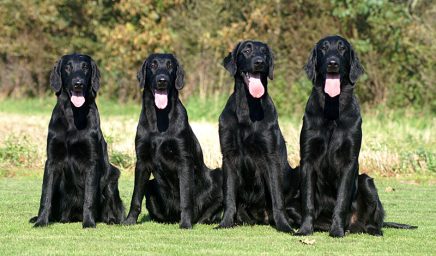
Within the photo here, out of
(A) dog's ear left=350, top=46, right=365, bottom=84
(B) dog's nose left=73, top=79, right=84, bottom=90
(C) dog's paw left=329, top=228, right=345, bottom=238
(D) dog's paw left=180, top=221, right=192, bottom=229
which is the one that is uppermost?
(A) dog's ear left=350, top=46, right=365, bottom=84

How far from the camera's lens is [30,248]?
4188 millimetres

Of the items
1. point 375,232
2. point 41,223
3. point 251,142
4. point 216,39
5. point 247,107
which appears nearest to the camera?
point 375,232

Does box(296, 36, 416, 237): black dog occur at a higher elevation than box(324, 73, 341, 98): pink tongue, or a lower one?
lower

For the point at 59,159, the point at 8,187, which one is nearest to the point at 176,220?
the point at 59,159

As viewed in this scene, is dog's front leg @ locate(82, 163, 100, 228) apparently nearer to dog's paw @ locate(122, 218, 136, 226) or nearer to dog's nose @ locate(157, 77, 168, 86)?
dog's paw @ locate(122, 218, 136, 226)

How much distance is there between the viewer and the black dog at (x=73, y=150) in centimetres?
520

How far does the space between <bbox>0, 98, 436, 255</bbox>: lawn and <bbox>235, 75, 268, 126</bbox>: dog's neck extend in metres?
1.01

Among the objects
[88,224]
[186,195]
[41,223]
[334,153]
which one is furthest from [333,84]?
[41,223]

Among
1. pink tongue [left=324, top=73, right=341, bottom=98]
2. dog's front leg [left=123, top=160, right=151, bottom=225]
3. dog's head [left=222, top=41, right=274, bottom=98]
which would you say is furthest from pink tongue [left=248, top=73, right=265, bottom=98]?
dog's front leg [left=123, top=160, right=151, bottom=225]

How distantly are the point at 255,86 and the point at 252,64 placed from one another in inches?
A: 8.2

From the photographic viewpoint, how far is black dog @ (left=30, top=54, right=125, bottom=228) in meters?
5.20

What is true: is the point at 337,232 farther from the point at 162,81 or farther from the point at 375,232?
the point at 162,81

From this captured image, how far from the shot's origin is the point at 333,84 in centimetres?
495

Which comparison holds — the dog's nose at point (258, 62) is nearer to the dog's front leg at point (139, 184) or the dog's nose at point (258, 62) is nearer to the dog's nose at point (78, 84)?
the dog's front leg at point (139, 184)
